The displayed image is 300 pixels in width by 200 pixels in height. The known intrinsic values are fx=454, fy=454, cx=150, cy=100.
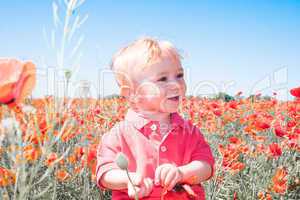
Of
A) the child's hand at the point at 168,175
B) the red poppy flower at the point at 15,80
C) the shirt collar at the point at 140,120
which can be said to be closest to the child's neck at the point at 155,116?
the shirt collar at the point at 140,120

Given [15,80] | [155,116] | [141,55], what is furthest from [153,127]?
[15,80]

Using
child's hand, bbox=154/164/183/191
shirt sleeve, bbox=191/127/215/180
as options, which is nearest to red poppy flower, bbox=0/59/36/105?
child's hand, bbox=154/164/183/191

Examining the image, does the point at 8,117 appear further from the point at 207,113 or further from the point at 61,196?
the point at 207,113

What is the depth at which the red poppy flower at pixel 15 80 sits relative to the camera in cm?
45

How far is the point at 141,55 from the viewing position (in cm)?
103

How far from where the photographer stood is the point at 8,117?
1.40ft

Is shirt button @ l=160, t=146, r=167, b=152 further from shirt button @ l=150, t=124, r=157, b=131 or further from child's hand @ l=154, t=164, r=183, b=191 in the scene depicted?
child's hand @ l=154, t=164, r=183, b=191

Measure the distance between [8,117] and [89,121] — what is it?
77.0 inches

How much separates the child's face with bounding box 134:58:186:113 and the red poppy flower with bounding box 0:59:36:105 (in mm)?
505

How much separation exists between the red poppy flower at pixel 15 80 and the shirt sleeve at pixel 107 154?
524 mm

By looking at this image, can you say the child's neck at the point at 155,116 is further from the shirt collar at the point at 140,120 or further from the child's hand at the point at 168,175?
the child's hand at the point at 168,175

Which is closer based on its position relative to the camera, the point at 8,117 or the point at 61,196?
the point at 8,117

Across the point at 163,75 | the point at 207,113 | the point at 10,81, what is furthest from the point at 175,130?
the point at 207,113

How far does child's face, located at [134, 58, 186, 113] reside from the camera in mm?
977
